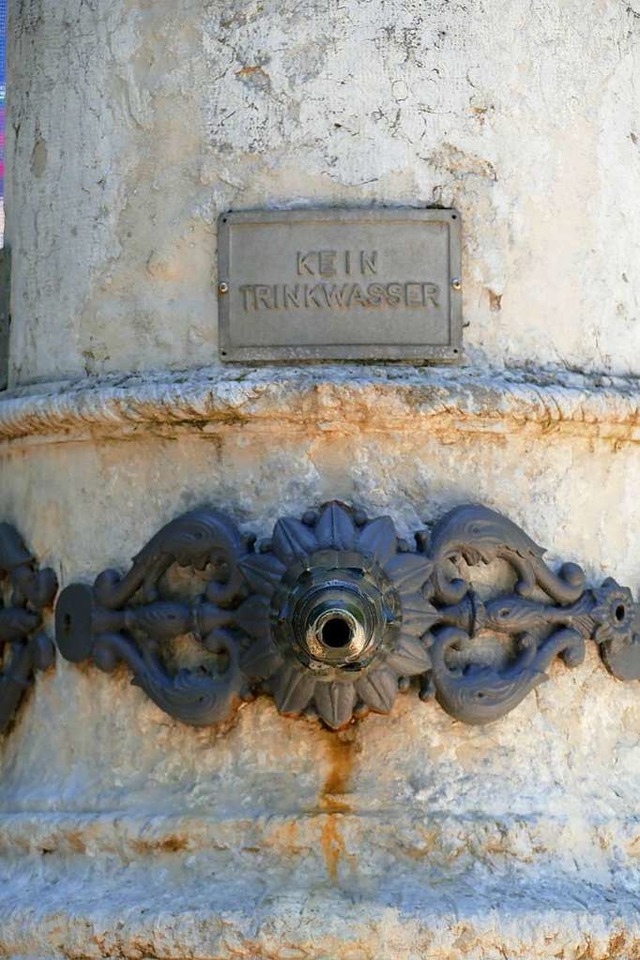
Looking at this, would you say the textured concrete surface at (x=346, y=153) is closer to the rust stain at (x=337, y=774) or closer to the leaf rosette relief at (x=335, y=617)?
the leaf rosette relief at (x=335, y=617)

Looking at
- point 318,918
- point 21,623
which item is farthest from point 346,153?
point 318,918

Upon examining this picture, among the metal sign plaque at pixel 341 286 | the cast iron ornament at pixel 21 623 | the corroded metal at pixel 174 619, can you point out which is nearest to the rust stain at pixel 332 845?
the corroded metal at pixel 174 619

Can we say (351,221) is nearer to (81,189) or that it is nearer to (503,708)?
(81,189)

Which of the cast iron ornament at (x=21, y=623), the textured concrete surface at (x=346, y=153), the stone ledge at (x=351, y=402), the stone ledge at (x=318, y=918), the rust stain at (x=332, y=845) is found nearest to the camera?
the stone ledge at (x=318, y=918)

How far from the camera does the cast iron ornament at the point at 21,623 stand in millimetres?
4199

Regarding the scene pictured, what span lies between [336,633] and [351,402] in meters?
0.49

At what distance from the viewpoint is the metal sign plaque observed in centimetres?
400

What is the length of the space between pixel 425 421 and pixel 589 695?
688mm

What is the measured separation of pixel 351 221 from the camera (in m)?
4.02

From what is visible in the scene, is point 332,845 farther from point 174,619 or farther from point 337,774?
point 174,619

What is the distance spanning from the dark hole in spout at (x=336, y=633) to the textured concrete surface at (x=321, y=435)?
237 millimetres

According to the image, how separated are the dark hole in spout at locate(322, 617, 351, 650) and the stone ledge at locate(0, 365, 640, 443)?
1.44 feet

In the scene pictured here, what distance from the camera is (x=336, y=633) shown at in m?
3.75

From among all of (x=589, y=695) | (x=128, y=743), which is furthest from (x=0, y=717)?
(x=589, y=695)
